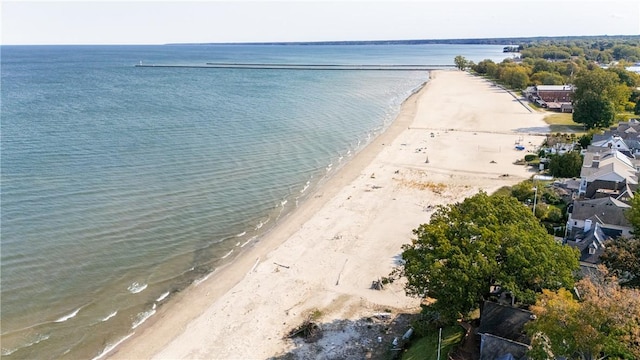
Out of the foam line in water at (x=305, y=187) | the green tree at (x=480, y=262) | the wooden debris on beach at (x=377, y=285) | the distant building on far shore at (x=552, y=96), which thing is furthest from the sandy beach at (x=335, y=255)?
the distant building on far shore at (x=552, y=96)

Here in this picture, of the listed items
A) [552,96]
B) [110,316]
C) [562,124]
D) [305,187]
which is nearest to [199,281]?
[110,316]

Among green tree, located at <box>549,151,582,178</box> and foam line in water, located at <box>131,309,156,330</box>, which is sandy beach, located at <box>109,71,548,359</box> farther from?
green tree, located at <box>549,151,582,178</box>

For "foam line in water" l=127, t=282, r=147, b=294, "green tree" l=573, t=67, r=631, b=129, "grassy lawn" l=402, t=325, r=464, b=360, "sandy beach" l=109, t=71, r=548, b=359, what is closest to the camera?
"grassy lawn" l=402, t=325, r=464, b=360

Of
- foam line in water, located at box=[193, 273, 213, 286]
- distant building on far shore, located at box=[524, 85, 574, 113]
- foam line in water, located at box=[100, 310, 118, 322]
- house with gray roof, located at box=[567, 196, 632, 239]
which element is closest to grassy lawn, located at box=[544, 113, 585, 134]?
distant building on far shore, located at box=[524, 85, 574, 113]

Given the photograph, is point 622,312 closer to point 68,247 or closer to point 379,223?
point 379,223

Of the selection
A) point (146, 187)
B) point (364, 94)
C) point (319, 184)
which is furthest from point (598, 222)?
point (364, 94)

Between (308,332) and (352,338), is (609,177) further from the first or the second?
(308,332)
